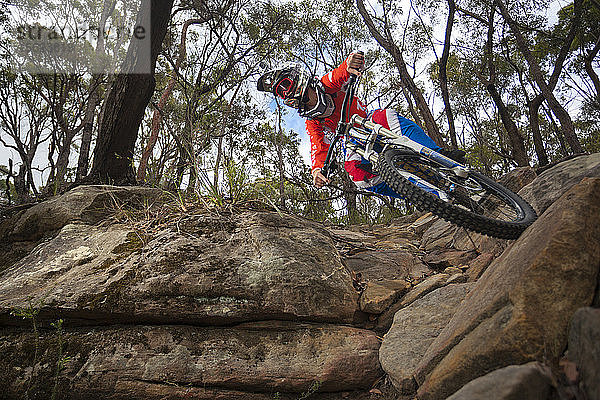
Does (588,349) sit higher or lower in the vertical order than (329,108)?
lower

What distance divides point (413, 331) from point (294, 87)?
3.05 metres

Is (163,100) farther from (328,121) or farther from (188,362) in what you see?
(188,362)

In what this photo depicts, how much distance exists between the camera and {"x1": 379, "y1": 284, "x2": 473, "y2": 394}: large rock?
2.29 metres

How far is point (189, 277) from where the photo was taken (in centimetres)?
289

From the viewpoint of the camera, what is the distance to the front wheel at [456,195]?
282 cm

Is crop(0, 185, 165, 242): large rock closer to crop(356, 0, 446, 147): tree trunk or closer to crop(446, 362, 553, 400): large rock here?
crop(446, 362, 553, 400): large rock

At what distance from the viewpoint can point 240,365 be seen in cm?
256

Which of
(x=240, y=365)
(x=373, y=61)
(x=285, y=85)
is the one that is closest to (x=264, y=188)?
(x=285, y=85)

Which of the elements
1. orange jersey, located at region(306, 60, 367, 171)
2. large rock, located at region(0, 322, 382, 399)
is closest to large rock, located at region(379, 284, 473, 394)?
large rock, located at region(0, 322, 382, 399)

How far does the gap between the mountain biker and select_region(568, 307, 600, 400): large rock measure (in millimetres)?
2988

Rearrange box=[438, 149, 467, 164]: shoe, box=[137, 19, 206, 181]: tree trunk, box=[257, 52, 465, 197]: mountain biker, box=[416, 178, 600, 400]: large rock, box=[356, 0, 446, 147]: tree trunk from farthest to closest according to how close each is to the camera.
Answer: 1. box=[137, 19, 206, 181]: tree trunk
2. box=[356, 0, 446, 147]: tree trunk
3. box=[257, 52, 465, 197]: mountain biker
4. box=[438, 149, 467, 164]: shoe
5. box=[416, 178, 600, 400]: large rock

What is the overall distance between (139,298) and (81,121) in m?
12.2

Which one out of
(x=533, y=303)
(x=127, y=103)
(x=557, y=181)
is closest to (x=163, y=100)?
(x=127, y=103)

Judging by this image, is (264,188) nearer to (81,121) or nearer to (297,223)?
(297,223)
